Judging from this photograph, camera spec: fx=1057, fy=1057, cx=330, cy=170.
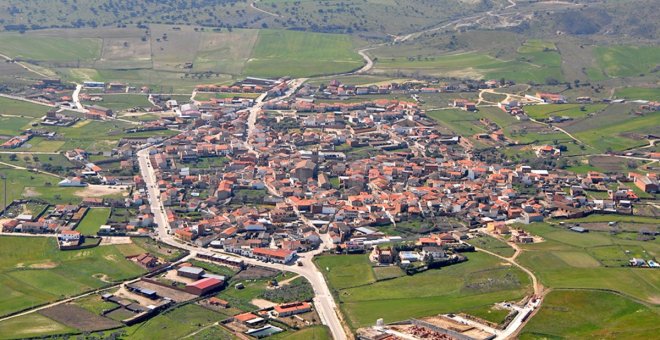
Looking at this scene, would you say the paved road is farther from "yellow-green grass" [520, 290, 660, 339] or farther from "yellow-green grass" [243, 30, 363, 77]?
"yellow-green grass" [243, 30, 363, 77]

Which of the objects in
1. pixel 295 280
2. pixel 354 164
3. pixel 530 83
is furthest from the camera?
pixel 530 83

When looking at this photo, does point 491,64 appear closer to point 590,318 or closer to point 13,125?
point 13,125

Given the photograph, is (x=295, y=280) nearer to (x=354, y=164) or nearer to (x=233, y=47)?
(x=354, y=164)

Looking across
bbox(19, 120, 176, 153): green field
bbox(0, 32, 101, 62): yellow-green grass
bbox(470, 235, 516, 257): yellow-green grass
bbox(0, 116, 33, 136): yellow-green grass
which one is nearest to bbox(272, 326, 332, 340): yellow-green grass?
bbox(470, 235, 516, 257): yellow-green grass

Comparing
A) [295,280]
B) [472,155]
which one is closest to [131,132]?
[472,155]

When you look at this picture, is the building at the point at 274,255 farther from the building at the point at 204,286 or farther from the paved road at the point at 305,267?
the building at the point at 204,286

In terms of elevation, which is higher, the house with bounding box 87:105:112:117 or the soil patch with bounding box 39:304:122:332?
the house with bounding box 87:105:112:117
